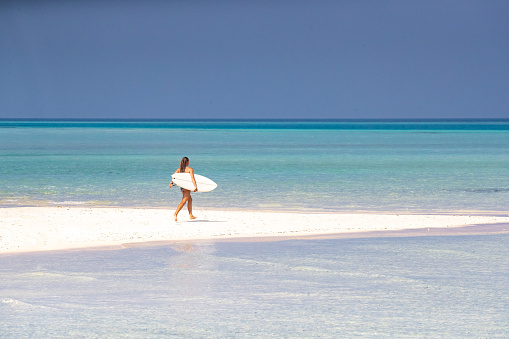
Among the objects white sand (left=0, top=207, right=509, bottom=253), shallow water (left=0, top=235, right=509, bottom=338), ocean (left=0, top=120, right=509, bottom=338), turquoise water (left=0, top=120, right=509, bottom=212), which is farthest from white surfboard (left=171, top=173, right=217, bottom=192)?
turquoise water (left=0, top=120, right=509, bottom=212)

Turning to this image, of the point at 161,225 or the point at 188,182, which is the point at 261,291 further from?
the point at 188,182

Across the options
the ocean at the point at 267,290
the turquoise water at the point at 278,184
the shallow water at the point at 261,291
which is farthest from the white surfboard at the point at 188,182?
the turquoise water at the point at 278,184

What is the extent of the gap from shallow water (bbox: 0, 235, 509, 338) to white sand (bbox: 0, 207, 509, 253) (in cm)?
110

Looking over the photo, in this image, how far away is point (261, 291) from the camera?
7.87m

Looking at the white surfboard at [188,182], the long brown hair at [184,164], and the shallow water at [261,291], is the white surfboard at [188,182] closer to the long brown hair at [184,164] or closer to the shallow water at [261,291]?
the long brown hair at [184,164]

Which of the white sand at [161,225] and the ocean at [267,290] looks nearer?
the ocean at [267,290]

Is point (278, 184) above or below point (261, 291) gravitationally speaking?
above

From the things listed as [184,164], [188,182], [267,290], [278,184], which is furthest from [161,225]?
[278,184]

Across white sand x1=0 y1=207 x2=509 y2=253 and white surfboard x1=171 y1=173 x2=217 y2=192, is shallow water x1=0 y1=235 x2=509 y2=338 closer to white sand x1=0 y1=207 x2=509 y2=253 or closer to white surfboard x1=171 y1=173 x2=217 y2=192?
white sand x1=0 y1=207 x2=509 y2=253

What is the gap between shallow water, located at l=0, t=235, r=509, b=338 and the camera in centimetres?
647

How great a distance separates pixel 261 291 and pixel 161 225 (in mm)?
5688

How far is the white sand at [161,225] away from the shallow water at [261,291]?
3.59 feet

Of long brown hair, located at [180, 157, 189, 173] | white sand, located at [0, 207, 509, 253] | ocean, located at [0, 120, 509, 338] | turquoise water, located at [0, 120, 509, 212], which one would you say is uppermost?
turquoise water, located at [0, 120, 509, 212]

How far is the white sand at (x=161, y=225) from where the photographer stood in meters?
11.7
